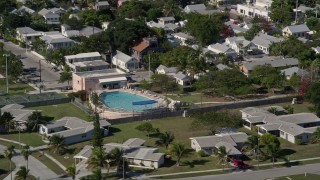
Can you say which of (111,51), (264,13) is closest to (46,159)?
(111,51)

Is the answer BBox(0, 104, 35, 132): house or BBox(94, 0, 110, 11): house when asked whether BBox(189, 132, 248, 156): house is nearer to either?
BBox(0, 104, 35, 132): house

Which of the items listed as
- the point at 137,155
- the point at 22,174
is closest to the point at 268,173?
the point at 137,155

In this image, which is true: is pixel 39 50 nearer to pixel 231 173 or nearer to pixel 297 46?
pixel 297 46

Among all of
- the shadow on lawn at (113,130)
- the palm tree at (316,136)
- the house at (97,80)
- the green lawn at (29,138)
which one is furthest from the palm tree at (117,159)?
the house at (97,80)

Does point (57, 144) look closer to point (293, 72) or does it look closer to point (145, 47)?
point (145, 47)

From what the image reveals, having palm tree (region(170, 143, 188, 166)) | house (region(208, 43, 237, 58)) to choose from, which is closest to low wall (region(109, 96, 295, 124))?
palm tree (region(170, 143, 188, 166))

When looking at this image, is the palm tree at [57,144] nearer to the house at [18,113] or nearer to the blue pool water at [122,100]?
the house at [18,113]
